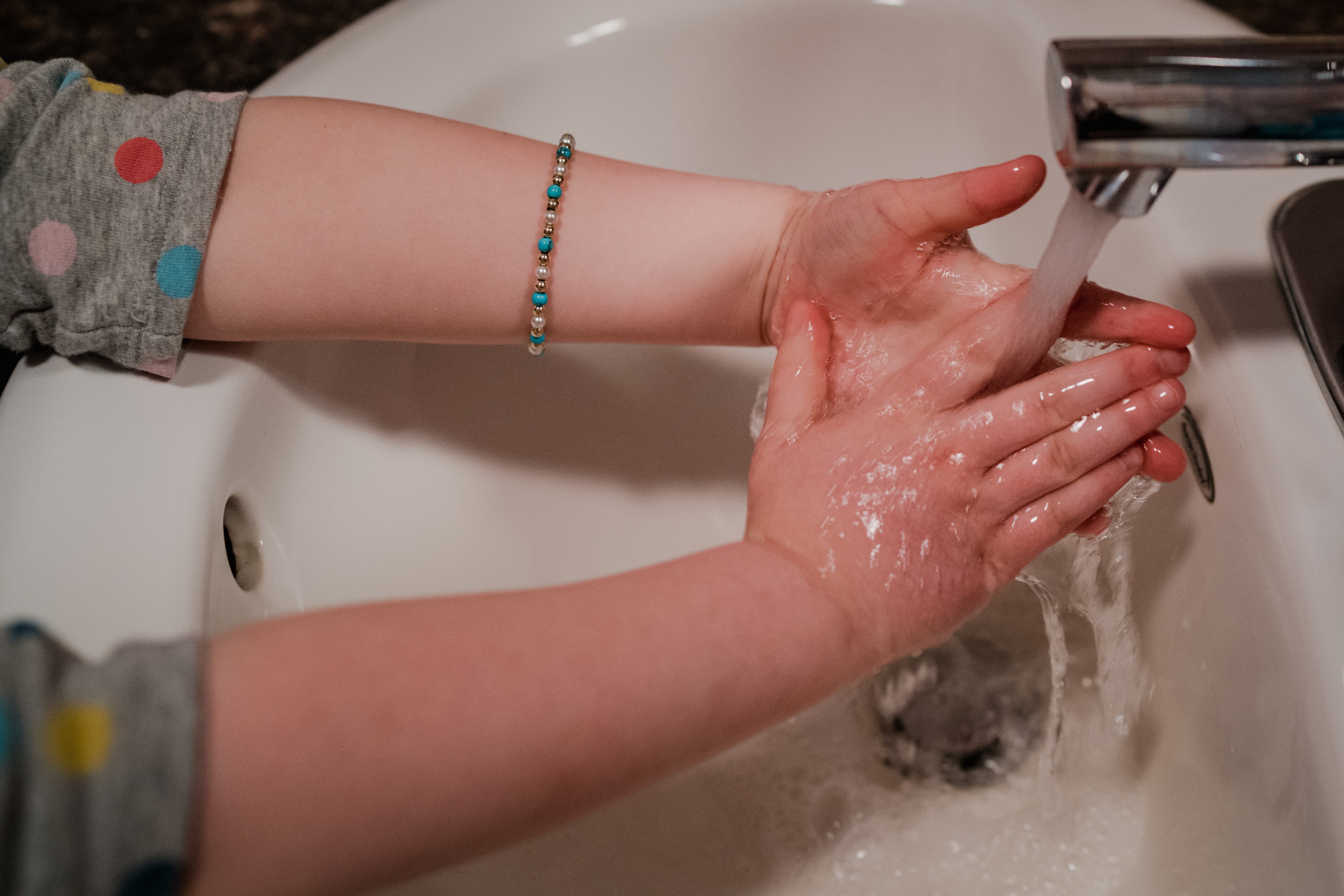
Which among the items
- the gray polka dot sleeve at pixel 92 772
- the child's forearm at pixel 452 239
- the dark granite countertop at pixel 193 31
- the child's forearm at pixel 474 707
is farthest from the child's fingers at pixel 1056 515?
the dark granite countertop at pixel 193 31

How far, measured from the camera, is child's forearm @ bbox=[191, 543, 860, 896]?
0.34 metres

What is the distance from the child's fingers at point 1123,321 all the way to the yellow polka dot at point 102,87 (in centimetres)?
56

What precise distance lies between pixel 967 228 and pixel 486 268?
0.29 meters

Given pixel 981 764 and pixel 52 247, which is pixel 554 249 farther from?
pixel 981 764

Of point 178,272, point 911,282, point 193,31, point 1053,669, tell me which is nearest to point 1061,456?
point 911,282

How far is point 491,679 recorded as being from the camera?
387mm

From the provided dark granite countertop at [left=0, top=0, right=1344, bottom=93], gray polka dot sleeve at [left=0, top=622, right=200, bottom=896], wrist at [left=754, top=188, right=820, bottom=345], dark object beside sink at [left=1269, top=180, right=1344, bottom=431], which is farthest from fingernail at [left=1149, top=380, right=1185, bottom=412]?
dark granite countertop at [left=0, top=0, right=1344, bottom=93]

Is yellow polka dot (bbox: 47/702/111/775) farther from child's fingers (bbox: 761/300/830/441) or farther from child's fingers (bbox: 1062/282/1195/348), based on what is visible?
child's fingers (bbox: 1062/282/1195/348)

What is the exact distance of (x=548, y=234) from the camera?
57 centimetres

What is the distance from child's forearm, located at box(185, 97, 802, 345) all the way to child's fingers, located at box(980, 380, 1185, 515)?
20cm

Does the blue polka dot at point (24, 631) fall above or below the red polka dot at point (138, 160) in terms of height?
below

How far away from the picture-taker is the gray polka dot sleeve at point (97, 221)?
49cm

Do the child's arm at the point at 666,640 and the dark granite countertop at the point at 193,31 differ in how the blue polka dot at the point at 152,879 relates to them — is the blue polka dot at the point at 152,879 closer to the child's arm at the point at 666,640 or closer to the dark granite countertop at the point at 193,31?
the child's arm at the point at 666,640

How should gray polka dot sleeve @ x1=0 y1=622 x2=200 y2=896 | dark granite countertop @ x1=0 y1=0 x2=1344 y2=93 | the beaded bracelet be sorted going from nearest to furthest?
gray polka dot sleeve @ x1=0 y1=622 x2=200 y2=896 < the beaded bracelet < dark granite countertop @ x1=0 y1=0 x2=1344 y2=93
